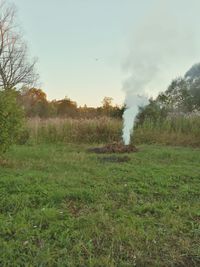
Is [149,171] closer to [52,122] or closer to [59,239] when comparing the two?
[59,239]

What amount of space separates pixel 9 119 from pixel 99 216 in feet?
13.3

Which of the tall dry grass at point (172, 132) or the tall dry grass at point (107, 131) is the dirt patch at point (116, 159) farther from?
the tall dry grass at point (107, 131)

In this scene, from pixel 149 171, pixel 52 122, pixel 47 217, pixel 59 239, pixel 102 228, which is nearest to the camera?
pixel 59 239

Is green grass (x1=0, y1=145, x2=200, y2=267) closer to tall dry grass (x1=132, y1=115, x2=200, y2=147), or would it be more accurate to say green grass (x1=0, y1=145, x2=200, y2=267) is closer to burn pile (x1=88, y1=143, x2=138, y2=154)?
burn pile (x1=88, y1=143, x2=138, y2=154)

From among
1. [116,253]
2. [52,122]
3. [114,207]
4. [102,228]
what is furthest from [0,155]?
[52,122]

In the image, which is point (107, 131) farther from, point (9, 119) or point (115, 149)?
point (9, 119)

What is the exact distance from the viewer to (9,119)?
7.10 m

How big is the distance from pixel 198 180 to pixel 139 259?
10.4ft

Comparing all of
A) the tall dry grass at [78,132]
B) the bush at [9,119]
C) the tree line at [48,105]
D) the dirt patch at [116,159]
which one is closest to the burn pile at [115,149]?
the dirt patch at [116,159]

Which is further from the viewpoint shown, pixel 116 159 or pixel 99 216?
pixel 116 159

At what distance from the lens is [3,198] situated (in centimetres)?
426

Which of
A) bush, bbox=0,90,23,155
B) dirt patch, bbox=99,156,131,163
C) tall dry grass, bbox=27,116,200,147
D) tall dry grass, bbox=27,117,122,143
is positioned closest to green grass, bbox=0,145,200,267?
bush, bbox=0,90,23,155

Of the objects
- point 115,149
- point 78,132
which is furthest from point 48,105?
point 115,149

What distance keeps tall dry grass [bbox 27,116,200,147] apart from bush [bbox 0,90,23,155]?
5197 mm
